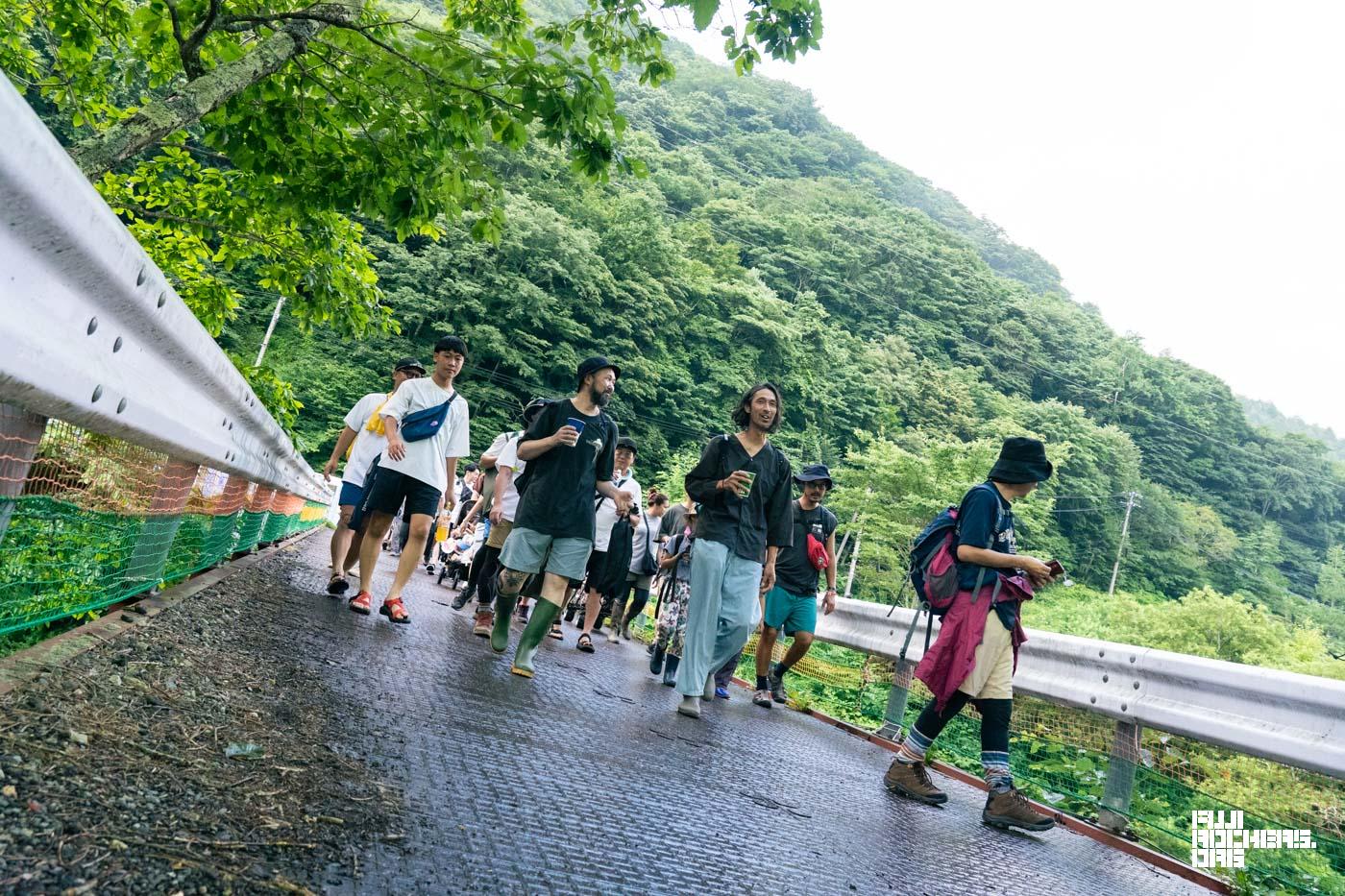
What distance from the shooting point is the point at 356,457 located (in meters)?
8.42

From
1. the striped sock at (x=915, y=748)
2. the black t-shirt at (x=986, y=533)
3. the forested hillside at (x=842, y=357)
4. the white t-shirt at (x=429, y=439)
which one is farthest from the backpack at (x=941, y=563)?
the forested hillside at (x=842, y=357)

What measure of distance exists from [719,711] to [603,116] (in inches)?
164

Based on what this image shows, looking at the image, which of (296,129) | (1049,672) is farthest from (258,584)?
(1049,672)

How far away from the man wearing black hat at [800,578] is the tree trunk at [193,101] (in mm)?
5253

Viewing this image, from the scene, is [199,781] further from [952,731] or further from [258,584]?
[952,731]

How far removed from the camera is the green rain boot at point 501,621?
6.43 meters

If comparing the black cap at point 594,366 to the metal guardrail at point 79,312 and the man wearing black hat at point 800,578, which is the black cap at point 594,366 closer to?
the man wearing black hat at point 800,578

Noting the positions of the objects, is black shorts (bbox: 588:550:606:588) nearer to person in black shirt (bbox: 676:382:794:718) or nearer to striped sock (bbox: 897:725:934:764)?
person in black shirt (bbox: 676:382:794:718)

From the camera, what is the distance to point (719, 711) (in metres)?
6.92

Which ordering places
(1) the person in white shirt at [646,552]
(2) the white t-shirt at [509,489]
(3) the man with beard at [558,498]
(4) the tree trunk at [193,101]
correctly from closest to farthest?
(4) the tree trunk at [193,101]
(3) the man with beard at [558,498]
(2) the white t-shirt at [509,489]
(1) the person in white shirt at [646,552]

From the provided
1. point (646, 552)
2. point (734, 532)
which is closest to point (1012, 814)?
point (734, 532)

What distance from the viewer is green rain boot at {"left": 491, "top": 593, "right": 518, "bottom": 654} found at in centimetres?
643

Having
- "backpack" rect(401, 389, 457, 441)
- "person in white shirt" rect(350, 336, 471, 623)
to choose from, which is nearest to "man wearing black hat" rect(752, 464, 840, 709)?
"person in white shirt" rect(350, 336, 471, 623)

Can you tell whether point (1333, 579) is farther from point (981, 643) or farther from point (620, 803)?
point (620, 803)
